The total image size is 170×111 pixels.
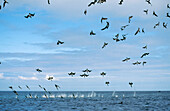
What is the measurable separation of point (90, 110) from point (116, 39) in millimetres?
28862

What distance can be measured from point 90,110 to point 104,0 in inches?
1505

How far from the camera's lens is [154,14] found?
99.1 feet

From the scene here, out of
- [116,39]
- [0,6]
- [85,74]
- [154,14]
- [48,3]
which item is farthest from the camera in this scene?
[85,74]

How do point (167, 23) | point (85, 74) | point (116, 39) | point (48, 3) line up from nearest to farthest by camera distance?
1. point (48, 3)
2. point (167, 23)
3. point (116, 39)
4. point (85, 74)

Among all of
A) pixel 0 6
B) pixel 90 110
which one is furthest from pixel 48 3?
pixel 90 110

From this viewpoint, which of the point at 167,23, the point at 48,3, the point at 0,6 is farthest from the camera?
the point at 167,23

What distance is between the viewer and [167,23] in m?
33.3

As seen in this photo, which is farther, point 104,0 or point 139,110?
point 139,110

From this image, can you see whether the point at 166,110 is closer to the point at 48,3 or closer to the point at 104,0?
the point at 104,0

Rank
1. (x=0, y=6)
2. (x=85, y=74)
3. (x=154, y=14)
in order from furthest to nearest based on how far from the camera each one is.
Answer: (x=85, y=74) → (x=154, y=14) → (x=0, y=6)

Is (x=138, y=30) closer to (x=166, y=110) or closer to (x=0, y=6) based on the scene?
(x=0, y=6)

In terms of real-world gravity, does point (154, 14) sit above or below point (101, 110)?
above

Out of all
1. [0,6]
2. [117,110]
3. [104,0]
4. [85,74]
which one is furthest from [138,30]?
[117,110]

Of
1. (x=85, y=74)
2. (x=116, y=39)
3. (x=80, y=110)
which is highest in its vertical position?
(x=116, y=39)
